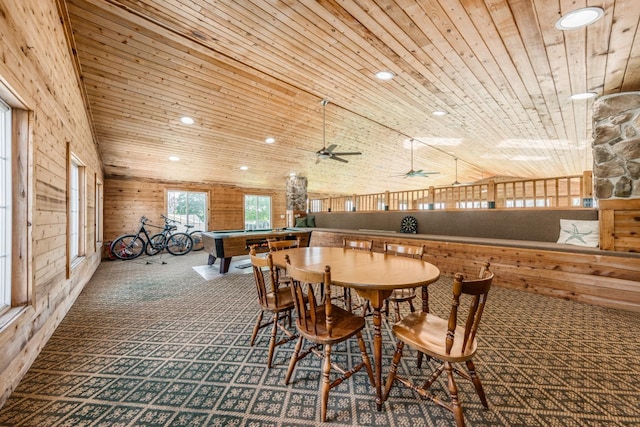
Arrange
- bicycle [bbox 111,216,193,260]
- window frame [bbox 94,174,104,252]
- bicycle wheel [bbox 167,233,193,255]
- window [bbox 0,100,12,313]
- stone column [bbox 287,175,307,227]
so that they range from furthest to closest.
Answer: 1. stone column [bbox 287,175,307,227]
2. bicycle wheel [bbox 167,233,193,255]
3. bicycle [bbox 111,216,193,260]
4. window frame [bbox 94,174,104,252]
5. window [bbox 0,100,12,313]

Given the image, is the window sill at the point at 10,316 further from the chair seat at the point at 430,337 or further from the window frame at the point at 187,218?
the window frame at the point at 187,218

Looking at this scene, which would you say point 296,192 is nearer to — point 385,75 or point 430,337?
point 385,75

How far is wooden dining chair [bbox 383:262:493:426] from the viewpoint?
1.32 m

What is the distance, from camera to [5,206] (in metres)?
1.76

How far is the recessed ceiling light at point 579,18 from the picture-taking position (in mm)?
2033

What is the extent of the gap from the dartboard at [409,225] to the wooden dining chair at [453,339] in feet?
14.2

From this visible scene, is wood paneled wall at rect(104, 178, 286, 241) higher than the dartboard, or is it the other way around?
wood paneled wall at rect(104, 178, 286, 241)

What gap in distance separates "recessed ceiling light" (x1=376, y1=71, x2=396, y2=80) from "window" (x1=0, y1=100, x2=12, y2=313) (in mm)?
3552

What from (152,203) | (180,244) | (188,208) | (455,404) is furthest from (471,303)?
(188,208)

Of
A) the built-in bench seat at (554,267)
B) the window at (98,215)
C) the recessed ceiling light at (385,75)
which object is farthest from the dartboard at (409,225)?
the window at (98,215)

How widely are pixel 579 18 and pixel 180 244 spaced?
8979 millimetres

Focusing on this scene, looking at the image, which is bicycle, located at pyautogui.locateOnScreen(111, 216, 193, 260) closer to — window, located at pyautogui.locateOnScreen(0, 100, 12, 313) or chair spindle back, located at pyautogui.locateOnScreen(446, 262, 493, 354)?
window, located at pyautogui.locateOnScreen(0, 100, 12, 313)

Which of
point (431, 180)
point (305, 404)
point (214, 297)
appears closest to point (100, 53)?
point (214, 297)

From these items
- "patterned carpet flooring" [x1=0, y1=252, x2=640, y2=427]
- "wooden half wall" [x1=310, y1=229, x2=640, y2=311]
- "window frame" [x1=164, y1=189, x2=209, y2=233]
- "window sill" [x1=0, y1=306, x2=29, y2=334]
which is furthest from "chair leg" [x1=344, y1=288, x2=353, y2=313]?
"window frame" [x1=164, y1=189, x2=209, y2=233]
